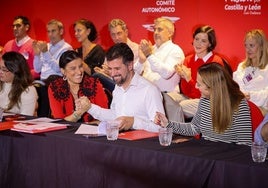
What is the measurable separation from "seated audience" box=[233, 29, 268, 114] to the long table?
7.19ft

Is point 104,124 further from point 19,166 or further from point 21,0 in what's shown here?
point 21,0

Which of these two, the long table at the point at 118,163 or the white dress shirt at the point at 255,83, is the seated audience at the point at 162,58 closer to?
the white dress shirt at the point at 255,83

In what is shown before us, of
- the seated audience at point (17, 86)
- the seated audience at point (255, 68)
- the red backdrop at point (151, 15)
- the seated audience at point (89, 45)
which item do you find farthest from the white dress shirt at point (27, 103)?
the red backdrop at point (151, 15)

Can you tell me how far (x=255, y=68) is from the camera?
481 centimetres

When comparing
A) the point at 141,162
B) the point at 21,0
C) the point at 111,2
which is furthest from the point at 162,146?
the point at 21,0

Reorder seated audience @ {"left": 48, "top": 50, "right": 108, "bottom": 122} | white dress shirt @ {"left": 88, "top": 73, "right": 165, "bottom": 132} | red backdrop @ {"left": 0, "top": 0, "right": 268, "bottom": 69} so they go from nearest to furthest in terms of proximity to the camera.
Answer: white dress shirt @ {"left": 88, "top": 73, "right": 165, "bottom": 132}
seated audience @ {"left": 48, "top": 50, "right": 108, "bottom": 122}
red backdrop @ {"left": 0, "top": 0, "right": 268, "bottom": 69}

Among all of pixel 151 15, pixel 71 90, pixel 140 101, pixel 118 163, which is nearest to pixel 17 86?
pixel 71 90

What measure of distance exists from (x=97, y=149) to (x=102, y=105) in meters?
1.28

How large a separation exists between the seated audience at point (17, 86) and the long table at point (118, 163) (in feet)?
3.40

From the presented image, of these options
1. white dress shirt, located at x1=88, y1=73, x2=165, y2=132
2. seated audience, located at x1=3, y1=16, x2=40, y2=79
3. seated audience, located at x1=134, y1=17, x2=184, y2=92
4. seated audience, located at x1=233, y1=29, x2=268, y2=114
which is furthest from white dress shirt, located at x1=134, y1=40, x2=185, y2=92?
seated audience, located at x1=3, y1=16, x2=40, y2=79

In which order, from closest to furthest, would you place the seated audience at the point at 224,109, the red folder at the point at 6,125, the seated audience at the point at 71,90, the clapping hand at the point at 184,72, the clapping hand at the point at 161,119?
the seated audience at the point at 224,109 → the clapping hand at the point at 161,119 → the red folder at the point at 6,125 → the seated audience at the point at 71,90 → the clapping hand at the point at 184,72

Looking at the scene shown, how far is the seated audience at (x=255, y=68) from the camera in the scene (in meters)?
4.70

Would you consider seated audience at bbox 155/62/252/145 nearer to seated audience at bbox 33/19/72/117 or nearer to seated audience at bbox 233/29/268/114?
seated audience at bbox 233/29/268/114

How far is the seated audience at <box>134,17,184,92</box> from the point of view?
16.8ft
